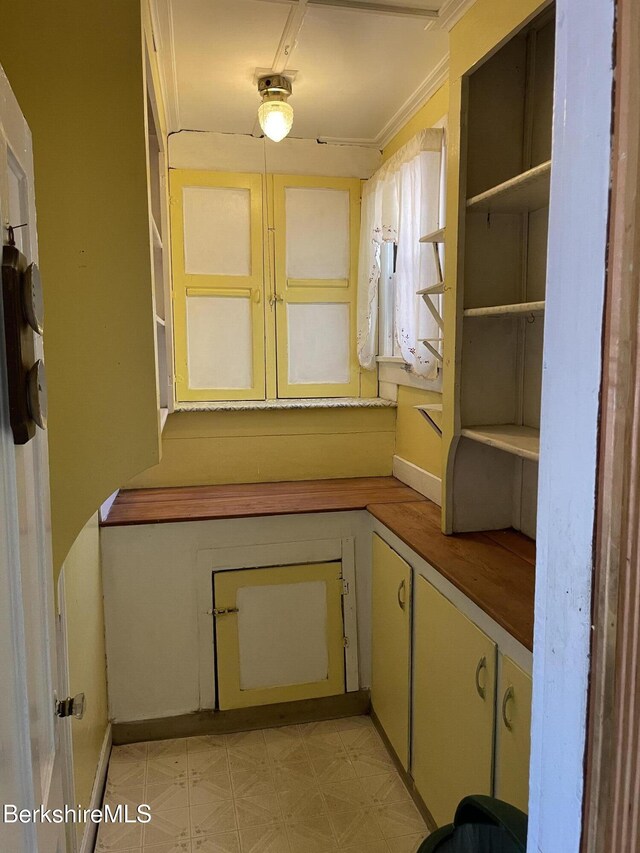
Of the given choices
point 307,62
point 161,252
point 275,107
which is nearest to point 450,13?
point 307,62

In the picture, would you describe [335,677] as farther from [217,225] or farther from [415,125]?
[415,125]

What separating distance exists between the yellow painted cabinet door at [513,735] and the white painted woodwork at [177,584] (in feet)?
3.52

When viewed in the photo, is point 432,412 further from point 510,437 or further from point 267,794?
point 267,794

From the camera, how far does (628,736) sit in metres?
0.44

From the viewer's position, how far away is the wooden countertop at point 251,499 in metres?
2.42

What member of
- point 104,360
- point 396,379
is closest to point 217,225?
point 396,379

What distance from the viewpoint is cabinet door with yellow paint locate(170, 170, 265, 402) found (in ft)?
9.35

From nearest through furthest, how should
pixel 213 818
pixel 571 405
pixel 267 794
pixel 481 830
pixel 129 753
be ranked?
pixel 571 405 < pixel 481 830 < pixel 213 818 < pixel 267 794 < pixel 129 753

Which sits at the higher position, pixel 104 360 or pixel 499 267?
pixel 499 267

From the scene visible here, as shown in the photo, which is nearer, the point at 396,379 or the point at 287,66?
the point at 287,66

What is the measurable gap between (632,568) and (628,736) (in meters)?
0.13

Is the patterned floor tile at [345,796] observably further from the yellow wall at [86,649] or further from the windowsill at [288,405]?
the windowsill at [288,405]

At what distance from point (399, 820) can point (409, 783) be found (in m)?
0.13

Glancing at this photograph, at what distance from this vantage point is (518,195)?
1.70 meters
